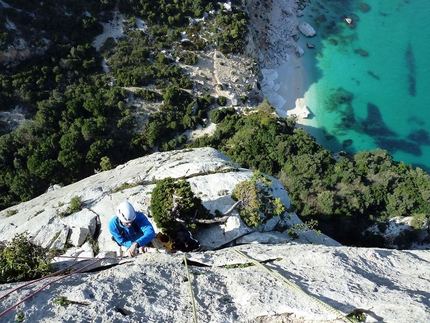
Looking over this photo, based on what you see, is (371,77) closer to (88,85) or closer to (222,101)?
(222,101)

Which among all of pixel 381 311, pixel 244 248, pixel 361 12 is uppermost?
pixel 361 12

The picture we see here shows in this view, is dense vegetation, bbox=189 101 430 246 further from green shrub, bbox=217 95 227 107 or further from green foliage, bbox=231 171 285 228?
green foliage, bbox=231 171 285 228

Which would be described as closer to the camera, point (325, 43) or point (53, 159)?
point (53, 159)

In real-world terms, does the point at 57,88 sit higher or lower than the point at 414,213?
higher

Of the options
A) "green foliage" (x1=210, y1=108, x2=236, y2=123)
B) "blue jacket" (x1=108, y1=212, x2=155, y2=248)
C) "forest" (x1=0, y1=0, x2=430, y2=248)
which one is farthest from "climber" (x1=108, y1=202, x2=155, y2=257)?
"green foliage" (x1=210, y1=108, x2=236, y2=123)

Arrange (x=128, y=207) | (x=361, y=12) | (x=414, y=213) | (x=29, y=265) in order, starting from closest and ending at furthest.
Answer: (x=29, y=265)
(x=128, y=207)
(x=414, y=213)
(x=361, y=12)

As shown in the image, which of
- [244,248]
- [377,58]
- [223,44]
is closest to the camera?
[244,248]

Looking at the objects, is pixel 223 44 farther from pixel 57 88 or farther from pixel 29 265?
pixel 29 265

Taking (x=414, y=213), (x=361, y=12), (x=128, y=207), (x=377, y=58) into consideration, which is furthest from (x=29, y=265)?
(x=361, y=12)

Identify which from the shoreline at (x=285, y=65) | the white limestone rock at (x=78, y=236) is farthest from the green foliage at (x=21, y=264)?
the shoreline at (x=285, y=65)
